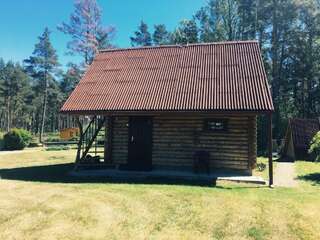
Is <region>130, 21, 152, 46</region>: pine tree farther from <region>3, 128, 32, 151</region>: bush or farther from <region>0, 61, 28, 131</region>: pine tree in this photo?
<region>0, 61, 28, 131</region>: pine tree

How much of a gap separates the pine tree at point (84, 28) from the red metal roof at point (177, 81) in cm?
1194

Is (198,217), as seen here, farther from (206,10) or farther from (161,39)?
(161,39)

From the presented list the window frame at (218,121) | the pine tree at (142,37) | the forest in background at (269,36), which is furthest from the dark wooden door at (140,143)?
the pine tree at (142,37)

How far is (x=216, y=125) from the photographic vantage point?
13352 mm

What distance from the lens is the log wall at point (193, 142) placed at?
42.8 feet

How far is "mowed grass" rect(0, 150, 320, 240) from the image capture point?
6.80 meters

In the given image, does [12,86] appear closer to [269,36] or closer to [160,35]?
[160,35]

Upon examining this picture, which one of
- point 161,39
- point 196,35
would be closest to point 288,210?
point 196,35

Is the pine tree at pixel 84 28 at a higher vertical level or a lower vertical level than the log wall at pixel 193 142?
higher

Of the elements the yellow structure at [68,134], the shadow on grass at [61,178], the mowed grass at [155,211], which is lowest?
the mowed grass at [155,211]

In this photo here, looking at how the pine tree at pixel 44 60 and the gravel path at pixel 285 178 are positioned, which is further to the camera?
the pine tree at pixel 44 60

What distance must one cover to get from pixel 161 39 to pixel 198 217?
128ft

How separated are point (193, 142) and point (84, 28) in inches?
767

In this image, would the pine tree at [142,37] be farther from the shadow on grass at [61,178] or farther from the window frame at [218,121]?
the window frame at [218,121]
